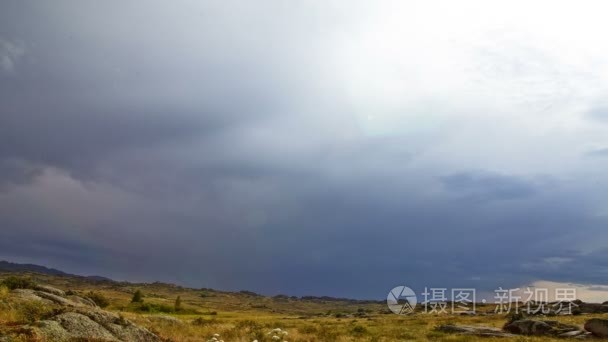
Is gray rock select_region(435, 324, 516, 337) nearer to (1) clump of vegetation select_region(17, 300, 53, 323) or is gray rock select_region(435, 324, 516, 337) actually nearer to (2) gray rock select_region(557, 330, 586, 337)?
(2) gray rock select_region(557, 330, 586, 337)

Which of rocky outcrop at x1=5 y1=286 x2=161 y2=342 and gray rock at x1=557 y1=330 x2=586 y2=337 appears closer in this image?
rocky outcrop at x1=5 y1=286 x2=161 y2=342

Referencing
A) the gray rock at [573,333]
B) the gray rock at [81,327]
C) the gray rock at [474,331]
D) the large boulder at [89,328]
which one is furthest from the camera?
the gray rock at [474,331]

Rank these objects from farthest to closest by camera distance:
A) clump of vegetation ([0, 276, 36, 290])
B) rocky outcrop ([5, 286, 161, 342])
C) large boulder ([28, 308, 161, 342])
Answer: clump of vegetation ([0, 276, 36, 290]) → large boulder ([28, 308, 161, 342]) → rocky outcrop ([5, 286, 161, 342])

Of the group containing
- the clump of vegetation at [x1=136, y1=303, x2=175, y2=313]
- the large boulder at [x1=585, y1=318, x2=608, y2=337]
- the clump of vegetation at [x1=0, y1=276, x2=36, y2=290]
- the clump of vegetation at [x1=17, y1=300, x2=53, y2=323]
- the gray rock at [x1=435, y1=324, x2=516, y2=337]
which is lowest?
the clump of vegetation at [x1=136, y1=303, x2=175, y2=313]

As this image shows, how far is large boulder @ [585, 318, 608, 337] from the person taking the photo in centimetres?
4703

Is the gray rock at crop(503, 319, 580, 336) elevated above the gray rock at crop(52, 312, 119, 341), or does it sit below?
below

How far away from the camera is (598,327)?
47875 mm

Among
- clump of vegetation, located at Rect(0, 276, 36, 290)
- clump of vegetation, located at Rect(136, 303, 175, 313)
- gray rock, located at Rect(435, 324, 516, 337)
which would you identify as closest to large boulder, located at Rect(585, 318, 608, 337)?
gray rock, located at Rect(435, 324, 516, 337)

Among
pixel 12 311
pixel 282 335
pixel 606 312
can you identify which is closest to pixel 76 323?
pixel 12 311

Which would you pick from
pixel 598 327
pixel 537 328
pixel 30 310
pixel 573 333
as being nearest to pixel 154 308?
pixel 30 310

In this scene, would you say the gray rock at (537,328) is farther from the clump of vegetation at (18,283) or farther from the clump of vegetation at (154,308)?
the clump of vegetation at (154,308)

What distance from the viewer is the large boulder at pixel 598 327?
47034mm

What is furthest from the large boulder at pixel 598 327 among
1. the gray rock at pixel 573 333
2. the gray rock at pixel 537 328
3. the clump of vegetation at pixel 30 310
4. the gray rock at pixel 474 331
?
the clump of vegetation at pixel 30 310

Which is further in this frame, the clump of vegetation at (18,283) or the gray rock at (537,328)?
the gray rock at (537,328)
